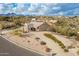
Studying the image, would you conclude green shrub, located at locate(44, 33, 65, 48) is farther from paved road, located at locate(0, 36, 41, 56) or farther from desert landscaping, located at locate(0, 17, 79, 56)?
paved road, located at locate(0, 36, 41, 56)

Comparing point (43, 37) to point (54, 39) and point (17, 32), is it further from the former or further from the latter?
point (17, 32)

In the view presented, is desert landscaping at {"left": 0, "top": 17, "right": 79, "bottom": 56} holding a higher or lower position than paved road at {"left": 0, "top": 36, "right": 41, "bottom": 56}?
higher

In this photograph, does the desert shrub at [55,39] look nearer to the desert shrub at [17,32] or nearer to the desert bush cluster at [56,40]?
the desert bush cluster at [56,40]

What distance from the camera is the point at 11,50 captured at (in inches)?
45.3

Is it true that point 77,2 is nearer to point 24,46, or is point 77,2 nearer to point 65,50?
point 65,50

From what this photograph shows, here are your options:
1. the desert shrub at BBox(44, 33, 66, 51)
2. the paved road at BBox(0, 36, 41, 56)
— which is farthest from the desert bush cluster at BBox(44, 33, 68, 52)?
the paved road at BBox(0, 36, 41, 56)

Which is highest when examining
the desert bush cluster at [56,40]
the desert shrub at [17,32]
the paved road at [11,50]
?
the desert shrub at [17,32]

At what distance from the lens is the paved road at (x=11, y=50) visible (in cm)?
114

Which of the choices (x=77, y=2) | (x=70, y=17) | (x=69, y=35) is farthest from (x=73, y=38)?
(x=77, y=2)

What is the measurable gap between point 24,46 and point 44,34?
16 cm

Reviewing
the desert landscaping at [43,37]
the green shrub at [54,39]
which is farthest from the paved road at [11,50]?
the green shrub at [54,39]

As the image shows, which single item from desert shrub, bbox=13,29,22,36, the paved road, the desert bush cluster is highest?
desert shrub, bbox=13,29,22,36

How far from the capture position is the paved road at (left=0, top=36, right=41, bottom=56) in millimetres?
1143

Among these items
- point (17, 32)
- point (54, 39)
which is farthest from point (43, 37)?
point (17, 32)
